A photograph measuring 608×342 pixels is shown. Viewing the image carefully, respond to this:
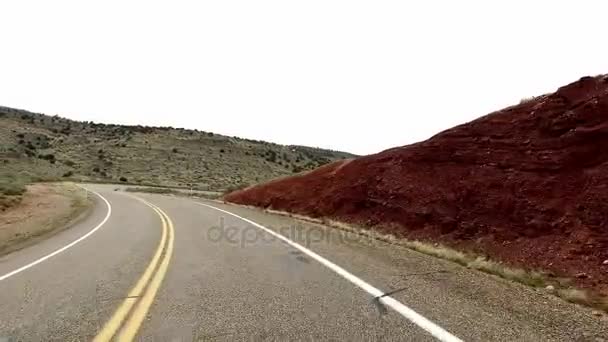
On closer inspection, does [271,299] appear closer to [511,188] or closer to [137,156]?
[511,188]

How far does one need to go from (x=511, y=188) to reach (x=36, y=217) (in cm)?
2174

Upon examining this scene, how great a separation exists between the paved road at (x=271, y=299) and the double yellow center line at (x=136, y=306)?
0.01 m

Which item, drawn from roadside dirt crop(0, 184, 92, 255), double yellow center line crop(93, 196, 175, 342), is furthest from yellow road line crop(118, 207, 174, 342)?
roadside dirt crop(0, 184, 92, 255)

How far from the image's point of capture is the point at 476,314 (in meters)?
6.01

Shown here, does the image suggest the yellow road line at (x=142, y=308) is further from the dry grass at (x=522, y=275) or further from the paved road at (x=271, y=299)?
the dry grass at (x=522, y=275)

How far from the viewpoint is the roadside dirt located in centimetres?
1784

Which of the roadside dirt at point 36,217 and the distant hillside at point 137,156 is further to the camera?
the distant hillside at point 137,156

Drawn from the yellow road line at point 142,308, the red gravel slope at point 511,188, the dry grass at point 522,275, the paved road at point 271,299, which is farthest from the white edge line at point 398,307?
the red gravel slope at point 511,188

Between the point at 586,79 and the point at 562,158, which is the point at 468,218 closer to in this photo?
the point at 562,158

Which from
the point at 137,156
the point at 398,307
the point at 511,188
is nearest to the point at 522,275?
the point at 398,307

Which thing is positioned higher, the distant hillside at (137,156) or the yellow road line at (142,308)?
the distant hillside at (137,156)

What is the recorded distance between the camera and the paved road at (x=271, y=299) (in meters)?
5.46

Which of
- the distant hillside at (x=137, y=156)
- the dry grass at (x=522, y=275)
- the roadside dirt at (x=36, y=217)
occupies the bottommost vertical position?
the dry grass at (x=522, y=275)

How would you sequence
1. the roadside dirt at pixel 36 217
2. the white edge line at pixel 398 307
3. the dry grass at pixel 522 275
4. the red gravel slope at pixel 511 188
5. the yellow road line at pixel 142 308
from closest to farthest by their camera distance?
the white edge line at pixel 398 307 < the yellow road line at pixel 142 308 < the dry grass at pixel 522 275 < the red gravel slope at pixel 511 188 < the roadside dirt at pixel 36 217
